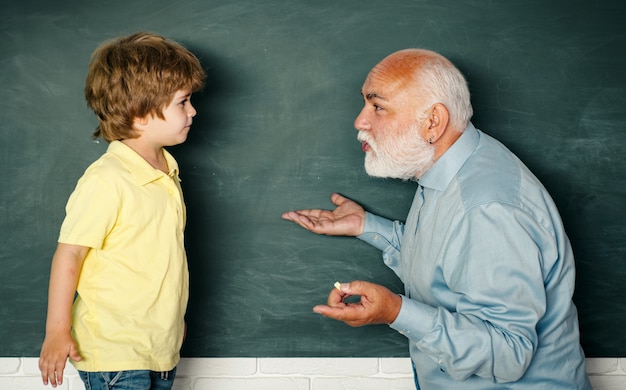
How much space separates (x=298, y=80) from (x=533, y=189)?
935mm

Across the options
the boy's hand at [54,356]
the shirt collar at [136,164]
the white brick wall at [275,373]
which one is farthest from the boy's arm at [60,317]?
the white brick wall at [275,373]

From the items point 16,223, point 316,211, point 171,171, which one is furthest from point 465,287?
point 16,223

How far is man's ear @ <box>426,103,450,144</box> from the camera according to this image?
5.92ft

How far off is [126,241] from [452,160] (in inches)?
36.7

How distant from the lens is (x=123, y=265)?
68.1 inches

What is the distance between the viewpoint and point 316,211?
2.28m

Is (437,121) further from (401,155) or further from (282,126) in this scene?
(282,126)

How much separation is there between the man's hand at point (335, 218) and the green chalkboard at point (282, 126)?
0.14ft

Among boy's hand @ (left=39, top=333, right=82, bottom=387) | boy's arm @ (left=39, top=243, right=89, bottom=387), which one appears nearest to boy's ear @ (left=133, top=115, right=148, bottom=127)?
boy's arm @ (left=39, top=243, right=89, bottom=387)

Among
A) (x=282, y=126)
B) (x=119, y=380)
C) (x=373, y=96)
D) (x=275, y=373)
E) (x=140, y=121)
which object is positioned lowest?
(x=275, y=373)

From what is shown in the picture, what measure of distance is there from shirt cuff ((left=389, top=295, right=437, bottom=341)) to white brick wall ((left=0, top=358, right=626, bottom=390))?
815 mm

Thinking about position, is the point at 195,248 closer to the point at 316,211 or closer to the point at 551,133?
the point at 316,211

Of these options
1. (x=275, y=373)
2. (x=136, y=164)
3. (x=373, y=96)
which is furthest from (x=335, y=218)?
(x=136, y=164)

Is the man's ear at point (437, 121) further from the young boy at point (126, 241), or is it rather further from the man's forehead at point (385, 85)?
the young boy at point (126, 241)
